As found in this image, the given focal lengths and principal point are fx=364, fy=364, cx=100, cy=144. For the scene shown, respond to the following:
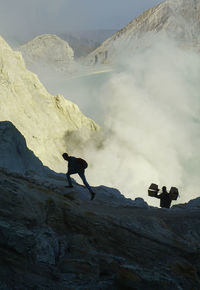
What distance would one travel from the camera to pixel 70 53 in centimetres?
11181

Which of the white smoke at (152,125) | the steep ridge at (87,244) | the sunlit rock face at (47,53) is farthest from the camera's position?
the sunlit rock face at (47,53)

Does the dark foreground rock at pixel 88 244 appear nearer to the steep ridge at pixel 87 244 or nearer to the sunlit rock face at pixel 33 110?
the steep ridge at pixel 87 244

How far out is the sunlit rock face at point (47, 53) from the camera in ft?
344

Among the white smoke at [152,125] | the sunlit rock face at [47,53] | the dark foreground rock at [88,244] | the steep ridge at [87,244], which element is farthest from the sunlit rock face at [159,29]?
the steep ridge at [87,244]

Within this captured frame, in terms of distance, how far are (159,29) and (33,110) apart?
Answer: 263 feet

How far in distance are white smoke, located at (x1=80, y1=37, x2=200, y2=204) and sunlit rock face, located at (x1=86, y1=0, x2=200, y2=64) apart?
456cm

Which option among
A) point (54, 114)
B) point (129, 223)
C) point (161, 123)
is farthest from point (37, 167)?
point (161, 123)

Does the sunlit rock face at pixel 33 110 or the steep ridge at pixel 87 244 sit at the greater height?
the sunlit rock face at pixel 33 110

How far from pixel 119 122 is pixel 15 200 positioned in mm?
47532

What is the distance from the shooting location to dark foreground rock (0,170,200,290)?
6.05 m

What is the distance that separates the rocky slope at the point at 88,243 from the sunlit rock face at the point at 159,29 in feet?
293

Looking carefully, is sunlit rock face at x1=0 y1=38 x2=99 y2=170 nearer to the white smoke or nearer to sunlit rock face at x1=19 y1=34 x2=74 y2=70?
the white smoke

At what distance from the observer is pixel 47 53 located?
107375 millimetres

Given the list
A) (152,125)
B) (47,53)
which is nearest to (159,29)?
(47,53)
